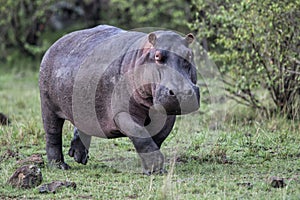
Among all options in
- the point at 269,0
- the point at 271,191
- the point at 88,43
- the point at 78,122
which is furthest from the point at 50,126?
the point at 269,0

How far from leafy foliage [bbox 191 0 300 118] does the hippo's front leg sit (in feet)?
9.14

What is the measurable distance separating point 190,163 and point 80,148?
1115 mm

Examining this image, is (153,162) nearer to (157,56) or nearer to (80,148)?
(157,56)

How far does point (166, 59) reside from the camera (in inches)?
204

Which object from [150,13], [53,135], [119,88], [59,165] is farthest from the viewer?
[150,13]

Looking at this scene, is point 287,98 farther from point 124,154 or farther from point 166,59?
point 166,59

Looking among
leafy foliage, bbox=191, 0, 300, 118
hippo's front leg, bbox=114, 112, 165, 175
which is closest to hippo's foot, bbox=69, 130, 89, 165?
hippo's front leg, bbox=114, 112, 165, 175

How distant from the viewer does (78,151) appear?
252 inches

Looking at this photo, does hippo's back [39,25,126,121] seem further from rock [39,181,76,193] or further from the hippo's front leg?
rock [39,181,76,193]

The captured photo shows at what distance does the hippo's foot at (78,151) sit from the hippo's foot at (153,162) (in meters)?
1.01

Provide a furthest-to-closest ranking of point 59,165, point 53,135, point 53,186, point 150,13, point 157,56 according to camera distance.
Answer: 1. point 150,13
2. point 53,135
3. point 59,165
4. point 157,56
5. point 53,186

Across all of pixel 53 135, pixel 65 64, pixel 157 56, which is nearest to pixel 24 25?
pixel 53 135

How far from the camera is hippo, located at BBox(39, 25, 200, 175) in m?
5.18

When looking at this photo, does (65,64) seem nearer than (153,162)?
No
